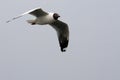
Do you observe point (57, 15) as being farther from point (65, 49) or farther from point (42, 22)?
point (65, 49)

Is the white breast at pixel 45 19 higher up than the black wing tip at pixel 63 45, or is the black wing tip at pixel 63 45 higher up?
the white breast at pixel 45 19

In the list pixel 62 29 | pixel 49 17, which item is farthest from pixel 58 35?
pixel 49 17

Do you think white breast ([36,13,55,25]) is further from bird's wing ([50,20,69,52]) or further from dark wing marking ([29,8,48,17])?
bird's wing ([50,20,69,52])

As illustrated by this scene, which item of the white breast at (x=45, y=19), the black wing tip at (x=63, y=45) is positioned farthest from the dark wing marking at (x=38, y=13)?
the black wing tip at (x=63, y=45)

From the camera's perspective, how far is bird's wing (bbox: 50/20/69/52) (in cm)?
1316

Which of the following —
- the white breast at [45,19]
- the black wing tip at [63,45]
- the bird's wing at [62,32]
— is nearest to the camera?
the white breast at [45,19]

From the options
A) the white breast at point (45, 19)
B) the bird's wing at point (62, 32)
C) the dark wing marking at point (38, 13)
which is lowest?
the bird's wing at point (62, 32)

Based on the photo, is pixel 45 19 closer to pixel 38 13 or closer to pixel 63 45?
pixel 38 13

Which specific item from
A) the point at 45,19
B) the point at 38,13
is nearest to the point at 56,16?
the point at 45,19

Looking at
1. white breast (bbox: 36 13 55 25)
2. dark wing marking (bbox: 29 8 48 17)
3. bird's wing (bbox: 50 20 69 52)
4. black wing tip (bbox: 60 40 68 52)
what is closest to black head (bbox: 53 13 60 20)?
white breast (bbox: 36 13 55 25)

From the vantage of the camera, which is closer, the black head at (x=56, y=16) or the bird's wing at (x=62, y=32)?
the black head at (x=56, y=16)

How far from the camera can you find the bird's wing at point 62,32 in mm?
13159

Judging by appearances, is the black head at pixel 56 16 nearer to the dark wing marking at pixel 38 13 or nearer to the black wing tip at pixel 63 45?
the dark wing marking at pixel 38 13

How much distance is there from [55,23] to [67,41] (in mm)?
803
